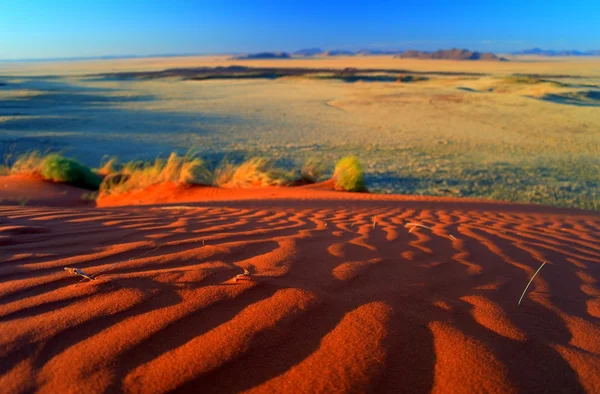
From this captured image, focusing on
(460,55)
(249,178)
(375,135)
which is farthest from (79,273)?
(460,55)

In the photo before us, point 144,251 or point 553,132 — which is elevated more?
point 144,251

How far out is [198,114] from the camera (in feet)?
65.6

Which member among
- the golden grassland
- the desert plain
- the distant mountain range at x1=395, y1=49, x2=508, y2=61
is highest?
the distant mountain range at x1=395, y1=49, x2=508, y2=61

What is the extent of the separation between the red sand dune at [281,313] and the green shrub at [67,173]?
542 cm

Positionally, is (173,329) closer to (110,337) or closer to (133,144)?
(110,337)

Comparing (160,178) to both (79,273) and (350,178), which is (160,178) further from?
(79,273)

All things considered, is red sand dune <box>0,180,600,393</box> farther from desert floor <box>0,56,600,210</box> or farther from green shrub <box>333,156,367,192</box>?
desert floor <box>0,56,600,210</box>

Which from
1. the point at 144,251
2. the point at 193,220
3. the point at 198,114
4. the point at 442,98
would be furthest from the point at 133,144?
the point at 442,98

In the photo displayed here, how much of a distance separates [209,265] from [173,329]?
704mm

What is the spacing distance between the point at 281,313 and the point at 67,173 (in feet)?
25.3

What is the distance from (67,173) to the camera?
8289mm

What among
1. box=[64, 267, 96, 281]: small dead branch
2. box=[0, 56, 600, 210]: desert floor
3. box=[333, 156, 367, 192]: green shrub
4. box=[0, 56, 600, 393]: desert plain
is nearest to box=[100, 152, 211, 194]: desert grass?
box=[333, 156, 367, 192]: green shrub

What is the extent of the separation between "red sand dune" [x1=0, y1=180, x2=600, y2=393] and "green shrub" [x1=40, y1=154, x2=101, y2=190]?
542 centimetres

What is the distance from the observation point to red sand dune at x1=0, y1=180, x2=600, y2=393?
4.56 feet
